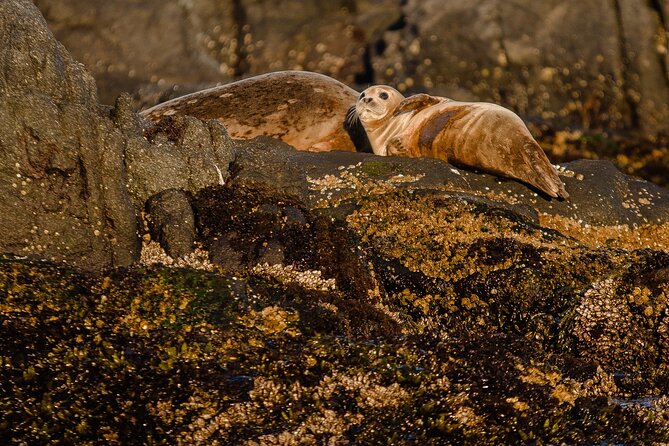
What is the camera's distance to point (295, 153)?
6.86m

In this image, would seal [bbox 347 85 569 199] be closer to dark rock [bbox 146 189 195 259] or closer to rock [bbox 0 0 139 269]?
dark rock [bbox 146 189 195 259]

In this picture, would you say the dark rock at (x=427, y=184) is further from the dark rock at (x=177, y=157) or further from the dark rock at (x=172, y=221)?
the dark rock at (x=172, y=221)

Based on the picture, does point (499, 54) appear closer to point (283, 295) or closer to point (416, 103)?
point (416, 103)

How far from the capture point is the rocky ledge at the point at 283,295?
395 centimetres

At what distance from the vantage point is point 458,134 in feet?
22.8

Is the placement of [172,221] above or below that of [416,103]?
below

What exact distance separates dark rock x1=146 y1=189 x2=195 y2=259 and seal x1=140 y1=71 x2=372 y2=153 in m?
2.74

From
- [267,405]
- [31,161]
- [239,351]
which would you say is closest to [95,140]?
[31,161]

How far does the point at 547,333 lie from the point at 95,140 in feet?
8.68

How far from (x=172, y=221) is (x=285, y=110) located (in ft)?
10.6

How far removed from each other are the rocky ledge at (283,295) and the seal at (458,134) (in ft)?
0.77

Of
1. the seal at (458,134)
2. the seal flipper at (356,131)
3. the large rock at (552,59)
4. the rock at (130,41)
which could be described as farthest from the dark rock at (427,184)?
the rock at (130,41)

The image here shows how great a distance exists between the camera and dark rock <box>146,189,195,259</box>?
5234 millimetres

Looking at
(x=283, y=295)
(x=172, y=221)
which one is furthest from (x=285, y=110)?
(x=283, y=295)
